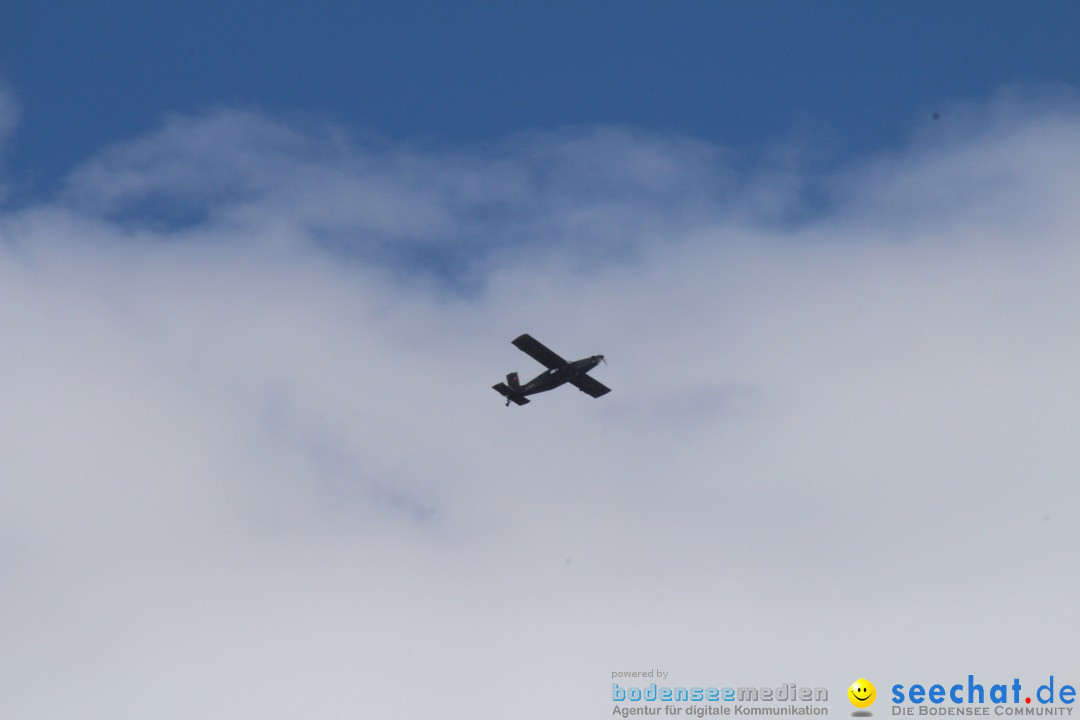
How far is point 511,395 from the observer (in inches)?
2778

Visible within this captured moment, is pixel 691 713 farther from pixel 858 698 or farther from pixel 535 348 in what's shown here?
pixel 535 348

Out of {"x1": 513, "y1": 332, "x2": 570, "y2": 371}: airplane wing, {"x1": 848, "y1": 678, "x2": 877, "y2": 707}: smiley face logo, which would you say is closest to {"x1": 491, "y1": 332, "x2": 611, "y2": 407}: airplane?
{"x1": 513, "y1": 332, "x2": 570, "y2": 371}: airplane wing

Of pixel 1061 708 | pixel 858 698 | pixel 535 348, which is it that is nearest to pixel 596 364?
pixel 535 348

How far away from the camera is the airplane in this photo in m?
66.8

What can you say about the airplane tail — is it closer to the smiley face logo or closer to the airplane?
the airplane

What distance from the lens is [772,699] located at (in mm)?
59562

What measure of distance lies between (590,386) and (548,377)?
2600mm

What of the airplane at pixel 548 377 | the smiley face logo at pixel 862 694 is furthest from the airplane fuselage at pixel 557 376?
the smiley face logo at pixel 862 694

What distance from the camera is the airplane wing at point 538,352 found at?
66.1m

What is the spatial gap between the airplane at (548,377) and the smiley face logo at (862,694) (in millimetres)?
21584

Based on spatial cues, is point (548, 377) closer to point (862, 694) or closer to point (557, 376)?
point (557, 376)

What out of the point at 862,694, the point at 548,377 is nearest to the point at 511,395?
the point at 548,377

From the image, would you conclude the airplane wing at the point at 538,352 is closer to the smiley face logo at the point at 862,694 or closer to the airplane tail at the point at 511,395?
the airplane tail at the point at 511,395

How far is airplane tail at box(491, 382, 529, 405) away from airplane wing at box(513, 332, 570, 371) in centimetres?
308
